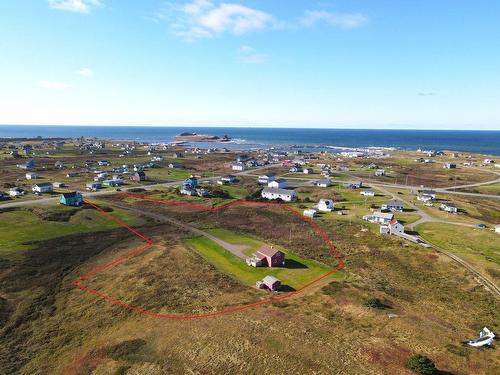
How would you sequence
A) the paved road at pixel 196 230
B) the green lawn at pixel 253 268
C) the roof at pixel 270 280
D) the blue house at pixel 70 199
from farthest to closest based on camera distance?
the blue house at pixel 70 199 < the paved road at pixel 196 230 < the green lawn at pixel 253 268 < the roof at pixel 270 280

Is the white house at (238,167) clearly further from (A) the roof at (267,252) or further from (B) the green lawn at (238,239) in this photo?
(A) the roof at (267,252)

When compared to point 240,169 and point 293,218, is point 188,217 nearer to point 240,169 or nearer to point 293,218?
point 293,218

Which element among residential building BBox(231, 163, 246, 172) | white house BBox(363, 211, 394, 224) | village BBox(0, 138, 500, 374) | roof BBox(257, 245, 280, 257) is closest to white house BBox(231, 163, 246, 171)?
residential building BBox(231, 163, 246, 172)

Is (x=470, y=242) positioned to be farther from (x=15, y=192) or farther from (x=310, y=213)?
(x=15, y=192)

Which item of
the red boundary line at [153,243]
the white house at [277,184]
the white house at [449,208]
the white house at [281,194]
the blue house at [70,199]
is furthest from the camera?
the white house at [277,184]

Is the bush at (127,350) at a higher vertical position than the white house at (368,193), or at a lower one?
lower

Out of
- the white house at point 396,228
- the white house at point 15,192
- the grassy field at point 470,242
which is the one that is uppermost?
the white house at point 15,192

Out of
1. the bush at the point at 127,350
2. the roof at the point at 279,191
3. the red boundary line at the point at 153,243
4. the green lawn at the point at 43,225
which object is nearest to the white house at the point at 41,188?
the red boundary line at the point at 153,243

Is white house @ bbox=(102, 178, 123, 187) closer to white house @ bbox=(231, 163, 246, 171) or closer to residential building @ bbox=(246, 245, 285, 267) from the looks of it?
white house @ bbox=(231, 163, 246, 171)
